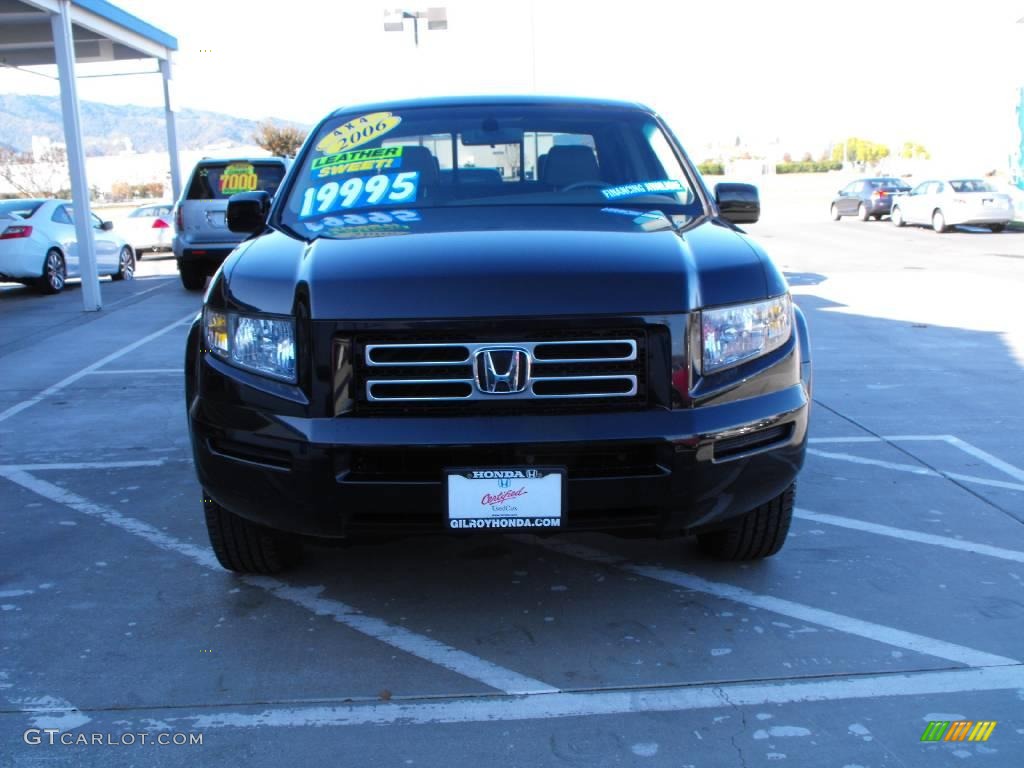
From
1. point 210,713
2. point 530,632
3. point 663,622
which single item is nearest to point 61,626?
point 210,713

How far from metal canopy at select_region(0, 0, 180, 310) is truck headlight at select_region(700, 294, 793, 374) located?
11523 millimetres

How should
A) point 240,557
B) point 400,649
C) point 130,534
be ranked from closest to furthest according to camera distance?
point 400,649 < point 240,557 < point 130,534

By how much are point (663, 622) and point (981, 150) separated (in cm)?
4107

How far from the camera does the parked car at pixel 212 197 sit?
572 inches

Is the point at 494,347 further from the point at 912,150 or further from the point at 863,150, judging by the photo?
the point at 863,150

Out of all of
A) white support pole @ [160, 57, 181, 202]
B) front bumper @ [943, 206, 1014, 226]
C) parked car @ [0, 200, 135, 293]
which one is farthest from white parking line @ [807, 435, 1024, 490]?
front bumper @ [943, 206, 1014, 226]

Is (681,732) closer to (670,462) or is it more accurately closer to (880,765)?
(880,765)

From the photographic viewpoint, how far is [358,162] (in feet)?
15.1

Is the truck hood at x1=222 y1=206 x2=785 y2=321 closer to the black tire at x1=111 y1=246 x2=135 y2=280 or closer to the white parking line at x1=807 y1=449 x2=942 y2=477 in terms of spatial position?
the white parking line at x1=807 y1=449 x2=942 y2=477

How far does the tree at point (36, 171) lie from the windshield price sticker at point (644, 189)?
47.7 meters

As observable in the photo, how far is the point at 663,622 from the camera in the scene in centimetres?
357

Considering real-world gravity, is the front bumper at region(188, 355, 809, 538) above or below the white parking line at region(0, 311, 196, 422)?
above

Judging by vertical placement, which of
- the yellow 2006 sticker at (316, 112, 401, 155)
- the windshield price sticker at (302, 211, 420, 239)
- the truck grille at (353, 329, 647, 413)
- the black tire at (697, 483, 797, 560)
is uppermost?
the yellow 2006 sticker at (316, 112, 401, 155)

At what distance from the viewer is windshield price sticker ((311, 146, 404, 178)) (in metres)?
4.55
